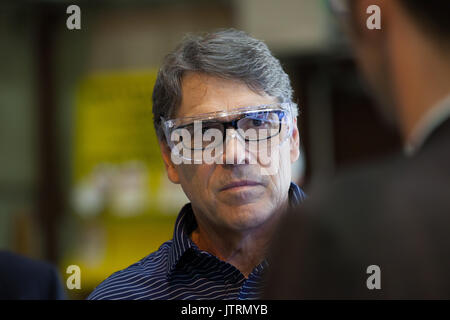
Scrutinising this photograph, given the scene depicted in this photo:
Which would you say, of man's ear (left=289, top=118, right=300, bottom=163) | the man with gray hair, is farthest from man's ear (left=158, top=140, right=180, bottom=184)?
man's ear (left=289, top=118, right=300, bottom=163)

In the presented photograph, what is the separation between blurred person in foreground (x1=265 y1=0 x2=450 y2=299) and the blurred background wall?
2.50 m

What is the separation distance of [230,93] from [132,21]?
3.86 meters

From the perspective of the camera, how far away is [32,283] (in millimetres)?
1599

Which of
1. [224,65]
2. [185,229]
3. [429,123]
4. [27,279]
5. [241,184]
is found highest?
[224,65]

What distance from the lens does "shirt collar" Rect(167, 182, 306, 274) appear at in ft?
4.01

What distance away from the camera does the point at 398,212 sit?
2.13 ft

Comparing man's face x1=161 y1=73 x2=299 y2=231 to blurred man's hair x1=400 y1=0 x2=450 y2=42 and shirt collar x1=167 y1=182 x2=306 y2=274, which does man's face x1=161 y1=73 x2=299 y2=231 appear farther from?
blurred man's hair x1=400 y1=0 x2=450 y2=42

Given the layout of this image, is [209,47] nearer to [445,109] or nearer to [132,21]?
[445,109]

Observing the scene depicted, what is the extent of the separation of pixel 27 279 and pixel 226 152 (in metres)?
0.74

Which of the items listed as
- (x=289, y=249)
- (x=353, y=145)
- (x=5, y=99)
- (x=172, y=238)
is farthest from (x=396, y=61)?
(x=5, y=99)

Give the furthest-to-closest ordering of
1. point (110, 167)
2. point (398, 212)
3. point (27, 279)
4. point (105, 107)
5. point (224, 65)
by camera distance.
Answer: point (110, 167) < point (105, 107) < point (27, 279) < point (224, 65) < point (398, 212)

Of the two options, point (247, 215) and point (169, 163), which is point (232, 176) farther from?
point (169, 163)

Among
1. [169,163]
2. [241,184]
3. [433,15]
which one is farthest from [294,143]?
[433,15]

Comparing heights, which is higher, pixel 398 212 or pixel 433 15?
pixel 433 15
